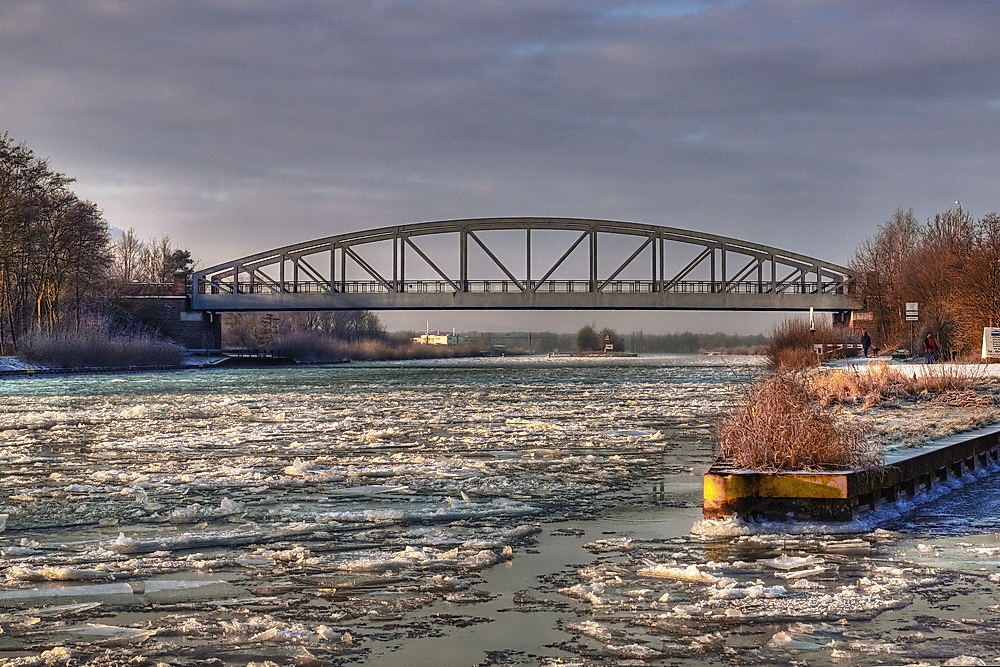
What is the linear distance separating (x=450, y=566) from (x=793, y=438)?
4.77m

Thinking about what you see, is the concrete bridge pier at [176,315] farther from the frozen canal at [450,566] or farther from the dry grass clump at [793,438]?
the dry grass clump at [793,438]

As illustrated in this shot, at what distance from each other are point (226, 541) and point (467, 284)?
274ft

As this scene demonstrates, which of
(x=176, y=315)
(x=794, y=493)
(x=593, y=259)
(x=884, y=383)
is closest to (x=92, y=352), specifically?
(x=176, y=315)

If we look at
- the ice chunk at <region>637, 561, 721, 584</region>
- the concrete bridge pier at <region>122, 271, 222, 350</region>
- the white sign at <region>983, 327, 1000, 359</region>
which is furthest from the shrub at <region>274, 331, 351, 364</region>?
the ice chunk at <region>637, 561, 721, 584</region>

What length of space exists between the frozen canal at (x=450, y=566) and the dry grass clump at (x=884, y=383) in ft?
37.2

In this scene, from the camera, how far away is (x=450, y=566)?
8828mm

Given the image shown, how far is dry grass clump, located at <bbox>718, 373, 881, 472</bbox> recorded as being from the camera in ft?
39.1

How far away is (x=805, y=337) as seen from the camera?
56438 mm

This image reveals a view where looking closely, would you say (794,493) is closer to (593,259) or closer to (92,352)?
(92,352)

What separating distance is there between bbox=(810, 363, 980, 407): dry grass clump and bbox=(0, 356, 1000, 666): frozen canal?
11.3 metres

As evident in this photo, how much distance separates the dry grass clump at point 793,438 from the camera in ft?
39.1

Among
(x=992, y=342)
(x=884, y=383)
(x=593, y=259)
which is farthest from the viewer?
(x=593, y=259)

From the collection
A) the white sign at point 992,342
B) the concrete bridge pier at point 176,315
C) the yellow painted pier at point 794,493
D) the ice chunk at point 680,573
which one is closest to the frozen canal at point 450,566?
the ice chunk at point 680,573

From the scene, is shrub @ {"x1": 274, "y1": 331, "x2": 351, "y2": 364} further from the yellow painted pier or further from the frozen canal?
the yellow painted pier
